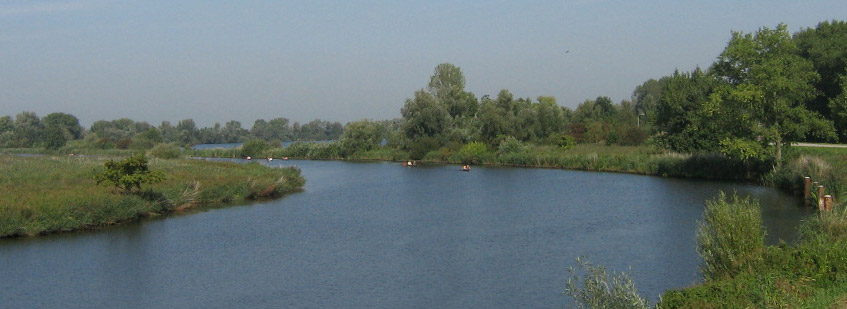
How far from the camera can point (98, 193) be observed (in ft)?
95.9

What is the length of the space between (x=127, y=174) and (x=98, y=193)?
125 centimetres

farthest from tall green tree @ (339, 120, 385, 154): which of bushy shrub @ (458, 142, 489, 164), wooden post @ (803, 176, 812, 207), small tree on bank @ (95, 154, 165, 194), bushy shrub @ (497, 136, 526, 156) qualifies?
wooden post @ (803, 176, 812, 207)

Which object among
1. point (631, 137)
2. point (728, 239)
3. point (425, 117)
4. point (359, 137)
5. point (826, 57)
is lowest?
point (728, 239)

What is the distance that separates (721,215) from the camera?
14.2 metres

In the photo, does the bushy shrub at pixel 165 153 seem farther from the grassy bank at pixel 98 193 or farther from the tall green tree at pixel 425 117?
the tall green tree at pixel 425 117

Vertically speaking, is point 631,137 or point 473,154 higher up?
point 631,137

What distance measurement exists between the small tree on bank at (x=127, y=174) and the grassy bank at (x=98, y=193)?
519 mm

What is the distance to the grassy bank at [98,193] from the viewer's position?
2552 cm

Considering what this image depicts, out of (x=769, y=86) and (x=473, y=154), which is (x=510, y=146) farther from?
(x=769, y=86)

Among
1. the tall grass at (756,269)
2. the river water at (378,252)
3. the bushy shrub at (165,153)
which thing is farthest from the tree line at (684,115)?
the tall grass at (756,269)

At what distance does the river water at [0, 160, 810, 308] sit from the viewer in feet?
56.2

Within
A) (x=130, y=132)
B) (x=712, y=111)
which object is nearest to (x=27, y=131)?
(x=130, y=132)

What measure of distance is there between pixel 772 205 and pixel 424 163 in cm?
3809

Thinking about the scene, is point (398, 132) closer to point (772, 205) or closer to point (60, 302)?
point (772, 205)
